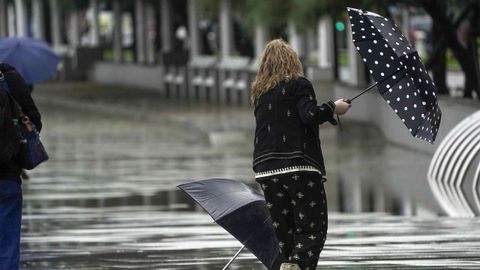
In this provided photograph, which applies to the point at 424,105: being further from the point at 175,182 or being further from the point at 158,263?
the point at 175,182

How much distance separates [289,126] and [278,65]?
0.39 m

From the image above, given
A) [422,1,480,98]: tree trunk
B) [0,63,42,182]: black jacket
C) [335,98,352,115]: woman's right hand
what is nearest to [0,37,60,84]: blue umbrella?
[0,63,42,182]: black jacket

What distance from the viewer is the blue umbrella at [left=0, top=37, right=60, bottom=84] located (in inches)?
717

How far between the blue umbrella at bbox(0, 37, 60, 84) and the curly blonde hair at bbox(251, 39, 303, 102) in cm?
896

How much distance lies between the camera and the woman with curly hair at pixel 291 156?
9.13 meters

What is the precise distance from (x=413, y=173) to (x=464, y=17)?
6.05 m

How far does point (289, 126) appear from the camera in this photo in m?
9.19

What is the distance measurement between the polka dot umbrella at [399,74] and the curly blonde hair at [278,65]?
0.42m

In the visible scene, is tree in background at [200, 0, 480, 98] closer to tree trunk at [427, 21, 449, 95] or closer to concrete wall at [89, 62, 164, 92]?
tree trunk at [427, 21, 449, 95]

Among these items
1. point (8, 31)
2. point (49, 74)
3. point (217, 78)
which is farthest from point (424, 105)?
point (8, 31)

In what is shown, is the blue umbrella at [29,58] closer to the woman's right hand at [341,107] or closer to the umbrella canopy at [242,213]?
the umbrella canopy at [242,213]

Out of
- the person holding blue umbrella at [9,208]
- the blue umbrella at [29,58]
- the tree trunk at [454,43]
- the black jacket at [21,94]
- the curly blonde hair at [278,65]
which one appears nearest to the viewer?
the curly blonde hair at [278,65]

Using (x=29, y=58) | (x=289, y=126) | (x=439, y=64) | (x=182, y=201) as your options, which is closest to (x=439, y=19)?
(x=439, y=64)

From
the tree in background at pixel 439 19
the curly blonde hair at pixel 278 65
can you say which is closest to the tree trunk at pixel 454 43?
the tree in background at pixel 439 19
